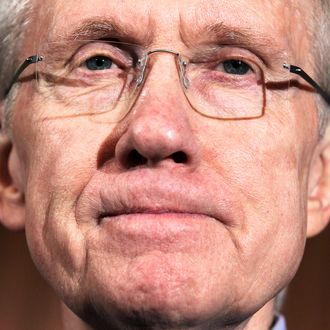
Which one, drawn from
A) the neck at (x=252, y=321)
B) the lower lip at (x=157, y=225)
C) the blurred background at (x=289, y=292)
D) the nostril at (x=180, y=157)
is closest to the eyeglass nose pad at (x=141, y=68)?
the nostril at (x=180, y=157)

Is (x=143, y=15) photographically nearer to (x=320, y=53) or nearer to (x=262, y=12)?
(x=262, y=12)

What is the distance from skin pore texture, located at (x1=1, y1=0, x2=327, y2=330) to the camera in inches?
63.3

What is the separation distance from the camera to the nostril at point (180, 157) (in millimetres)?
1653

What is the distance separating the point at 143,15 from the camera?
1.81 metres

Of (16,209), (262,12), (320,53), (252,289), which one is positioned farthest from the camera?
(16,209)

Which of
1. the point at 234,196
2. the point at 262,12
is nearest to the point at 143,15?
the point at 262,12

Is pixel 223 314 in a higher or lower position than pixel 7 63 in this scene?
lower

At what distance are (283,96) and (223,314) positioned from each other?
1.80 feet

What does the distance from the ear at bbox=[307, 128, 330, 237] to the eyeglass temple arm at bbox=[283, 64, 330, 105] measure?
0.12m

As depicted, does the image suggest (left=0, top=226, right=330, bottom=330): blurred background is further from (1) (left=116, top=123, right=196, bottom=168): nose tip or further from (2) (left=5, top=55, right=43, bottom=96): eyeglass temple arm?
(1) (left=116, top=123, right=196, bottom=168): nose tip

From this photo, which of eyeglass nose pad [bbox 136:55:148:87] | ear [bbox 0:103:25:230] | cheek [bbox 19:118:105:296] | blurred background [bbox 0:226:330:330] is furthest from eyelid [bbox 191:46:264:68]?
blurred background [bbox 0:226:330:330]

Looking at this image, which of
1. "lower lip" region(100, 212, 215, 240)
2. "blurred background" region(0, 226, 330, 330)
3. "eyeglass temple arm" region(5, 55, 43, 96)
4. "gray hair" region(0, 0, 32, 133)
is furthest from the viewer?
"blurred background" region(0, 226, 330, 330)

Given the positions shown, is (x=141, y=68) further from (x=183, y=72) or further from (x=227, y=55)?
(x=227, y=55)

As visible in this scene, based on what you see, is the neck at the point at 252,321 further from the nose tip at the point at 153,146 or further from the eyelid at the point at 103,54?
the eyelid at the point at 103,54
